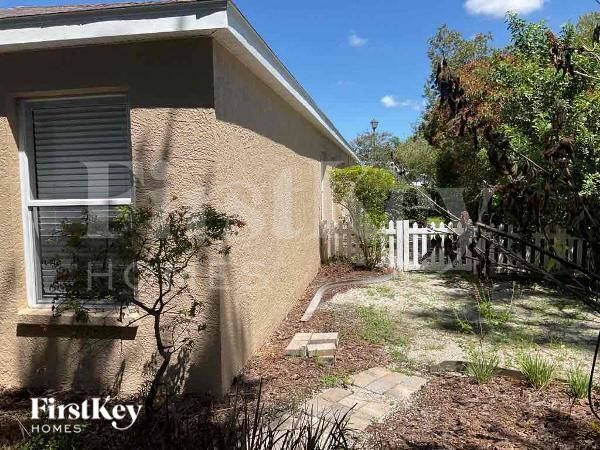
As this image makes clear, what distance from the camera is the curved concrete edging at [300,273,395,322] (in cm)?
668

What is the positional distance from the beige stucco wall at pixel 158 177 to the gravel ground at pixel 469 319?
2.02 m

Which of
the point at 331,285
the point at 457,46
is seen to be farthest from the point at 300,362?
the point at 457,46

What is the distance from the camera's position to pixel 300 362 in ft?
15.3

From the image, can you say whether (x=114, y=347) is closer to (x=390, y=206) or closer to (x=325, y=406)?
(x=325, y=406)

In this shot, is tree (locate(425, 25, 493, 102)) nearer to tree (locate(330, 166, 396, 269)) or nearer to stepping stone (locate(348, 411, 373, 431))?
tree (locate(330, 166, 396, 269))

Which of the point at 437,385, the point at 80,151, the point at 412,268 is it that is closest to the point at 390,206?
the point at 412,268

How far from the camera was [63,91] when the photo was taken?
4.05 metres

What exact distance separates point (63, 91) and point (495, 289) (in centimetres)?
752

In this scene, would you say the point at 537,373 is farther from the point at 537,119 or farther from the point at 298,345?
the point at 537,119

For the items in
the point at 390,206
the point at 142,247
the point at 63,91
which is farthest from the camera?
the point at 390,206

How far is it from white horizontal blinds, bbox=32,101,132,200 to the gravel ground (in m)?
3.39

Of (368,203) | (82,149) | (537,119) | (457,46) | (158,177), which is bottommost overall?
(368,203)

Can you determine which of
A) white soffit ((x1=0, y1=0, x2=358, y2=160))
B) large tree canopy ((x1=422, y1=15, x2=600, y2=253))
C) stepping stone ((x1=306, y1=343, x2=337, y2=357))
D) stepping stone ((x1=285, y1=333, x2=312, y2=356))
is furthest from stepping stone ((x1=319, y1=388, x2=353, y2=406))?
white soffit ((x1=0, y1=0, x2=358, y2=160))

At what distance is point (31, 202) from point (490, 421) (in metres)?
4.33
